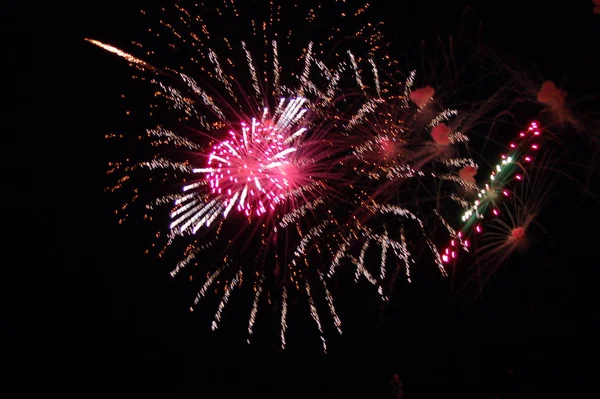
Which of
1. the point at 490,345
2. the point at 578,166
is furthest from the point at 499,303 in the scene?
the point at 578,166

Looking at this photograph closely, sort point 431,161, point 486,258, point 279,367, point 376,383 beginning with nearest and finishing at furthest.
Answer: point 431,161 → point 486,258 → point 376,383 → point 279,367

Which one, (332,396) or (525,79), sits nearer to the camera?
(525,79)

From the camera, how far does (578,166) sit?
17.6 ft

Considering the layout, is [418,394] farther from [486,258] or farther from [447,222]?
[447,222]

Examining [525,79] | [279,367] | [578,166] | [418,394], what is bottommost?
[418,394]

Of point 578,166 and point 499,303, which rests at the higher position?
point 578,166

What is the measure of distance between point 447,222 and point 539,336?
1670 millimetres

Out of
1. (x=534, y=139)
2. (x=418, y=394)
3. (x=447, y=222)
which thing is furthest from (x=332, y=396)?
(x=534, y=139)

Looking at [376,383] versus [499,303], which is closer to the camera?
[499,303]

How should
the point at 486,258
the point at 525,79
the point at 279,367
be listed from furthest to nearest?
the point at 279,367
the point at 486,258
the point at 525,79

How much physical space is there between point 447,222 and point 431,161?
0.80 meters

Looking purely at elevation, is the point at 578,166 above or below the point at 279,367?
above

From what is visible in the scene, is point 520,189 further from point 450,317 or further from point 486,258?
point 450,317

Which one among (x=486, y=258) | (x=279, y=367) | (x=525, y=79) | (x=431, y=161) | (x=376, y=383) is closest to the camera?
(x=525, y=79)
